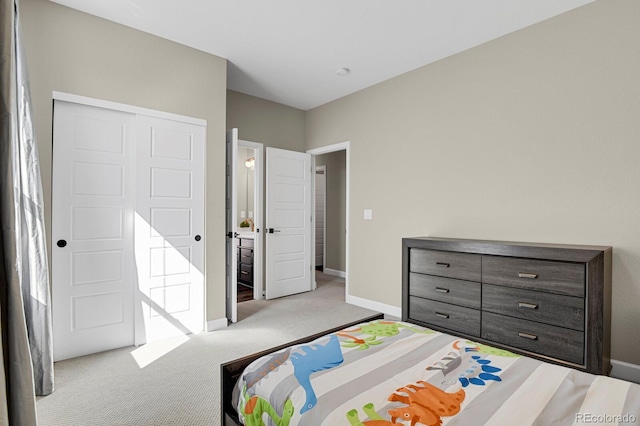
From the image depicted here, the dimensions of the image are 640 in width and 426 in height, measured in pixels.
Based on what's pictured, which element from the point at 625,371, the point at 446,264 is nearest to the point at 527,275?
the point at 446,264

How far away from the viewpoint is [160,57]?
3066 millimetres

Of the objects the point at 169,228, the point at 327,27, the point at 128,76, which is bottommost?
the point at 169,228

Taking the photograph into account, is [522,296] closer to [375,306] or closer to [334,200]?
[375,306]

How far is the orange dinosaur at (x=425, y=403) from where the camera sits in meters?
0.99

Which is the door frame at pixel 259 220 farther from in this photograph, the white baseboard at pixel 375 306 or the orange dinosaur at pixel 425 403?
A: the orange dinosaur at pixel 425 403

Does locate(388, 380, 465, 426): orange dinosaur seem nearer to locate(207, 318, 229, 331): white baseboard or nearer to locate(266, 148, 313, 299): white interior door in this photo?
locate(207, 318, 229, 331): white baseboard

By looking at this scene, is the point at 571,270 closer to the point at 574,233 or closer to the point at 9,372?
the point at 574,233

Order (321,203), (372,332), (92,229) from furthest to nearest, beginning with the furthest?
(321,203) → (92,229) → (372,332)

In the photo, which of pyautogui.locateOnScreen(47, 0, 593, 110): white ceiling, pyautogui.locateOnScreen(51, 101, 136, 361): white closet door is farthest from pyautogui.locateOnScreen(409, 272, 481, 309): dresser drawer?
pyautogui.locateOnScreen(51, 101, 136, 361): white closet door

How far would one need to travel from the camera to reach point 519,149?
2.88 m

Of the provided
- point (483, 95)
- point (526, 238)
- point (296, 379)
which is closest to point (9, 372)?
point (296, 379)

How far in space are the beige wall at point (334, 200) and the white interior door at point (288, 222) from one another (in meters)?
1.57

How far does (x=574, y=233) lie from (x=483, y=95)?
145 cm

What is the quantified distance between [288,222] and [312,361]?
3490mm
